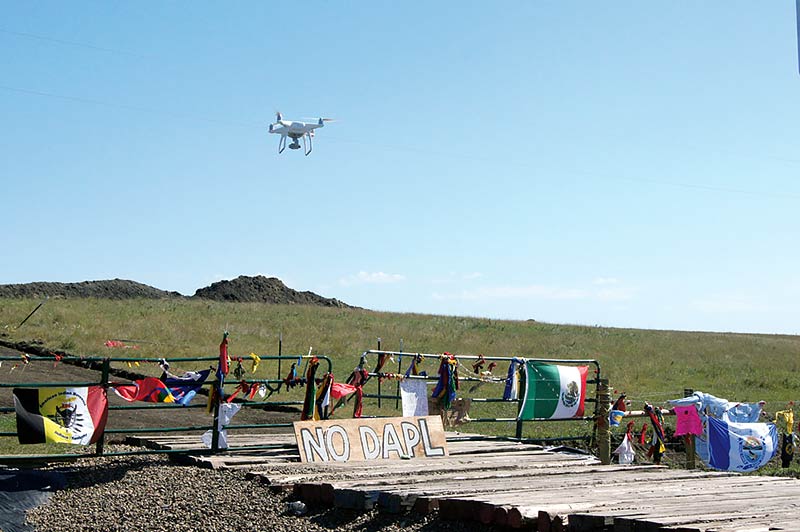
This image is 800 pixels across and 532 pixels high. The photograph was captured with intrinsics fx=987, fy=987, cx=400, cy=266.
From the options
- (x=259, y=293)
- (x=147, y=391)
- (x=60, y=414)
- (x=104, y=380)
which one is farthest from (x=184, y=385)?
(x=259, y=293)

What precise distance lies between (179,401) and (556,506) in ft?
18.4

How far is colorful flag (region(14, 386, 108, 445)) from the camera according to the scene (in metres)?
11.0

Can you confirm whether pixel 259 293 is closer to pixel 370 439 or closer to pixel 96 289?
pixel 96 289

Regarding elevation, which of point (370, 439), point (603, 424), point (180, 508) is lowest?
point (180, 508)

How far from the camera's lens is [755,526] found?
7270 millimetres

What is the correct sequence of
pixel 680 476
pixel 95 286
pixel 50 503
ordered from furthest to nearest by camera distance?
pixel 95 286
pixel 680 476
pixel 50 503

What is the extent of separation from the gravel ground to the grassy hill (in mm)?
17751

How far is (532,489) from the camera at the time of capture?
9812mm

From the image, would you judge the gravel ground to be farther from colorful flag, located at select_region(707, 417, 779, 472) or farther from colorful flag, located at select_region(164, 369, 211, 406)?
colorful flag, located at select_region(707, 417, 779, 472)

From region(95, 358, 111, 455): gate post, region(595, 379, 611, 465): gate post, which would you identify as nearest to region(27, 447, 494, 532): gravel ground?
region(95, 358, 111, 455): gate post

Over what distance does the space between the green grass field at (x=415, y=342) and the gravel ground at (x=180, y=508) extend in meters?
11.1

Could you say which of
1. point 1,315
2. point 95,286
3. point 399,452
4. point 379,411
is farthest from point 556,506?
point 95,286

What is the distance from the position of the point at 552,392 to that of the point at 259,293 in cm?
5660

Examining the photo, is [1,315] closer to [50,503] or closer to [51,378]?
[51,378]
